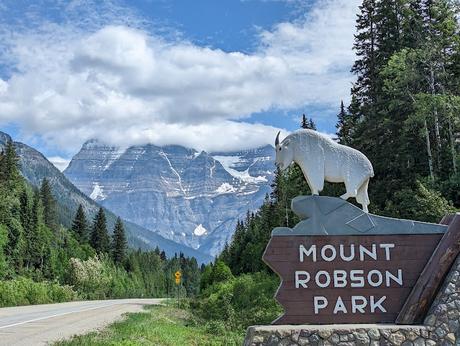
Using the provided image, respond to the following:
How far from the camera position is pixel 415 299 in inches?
340

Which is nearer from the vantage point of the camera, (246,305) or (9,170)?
(246,305)

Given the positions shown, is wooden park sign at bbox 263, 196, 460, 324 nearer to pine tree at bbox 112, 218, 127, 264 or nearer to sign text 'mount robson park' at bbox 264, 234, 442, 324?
sign text 'mount robson park' at bbox 264, 234, 442, 324

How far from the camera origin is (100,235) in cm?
8550

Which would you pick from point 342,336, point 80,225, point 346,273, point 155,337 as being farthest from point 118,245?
point 342,336

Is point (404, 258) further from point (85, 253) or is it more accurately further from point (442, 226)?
point (85, 253)

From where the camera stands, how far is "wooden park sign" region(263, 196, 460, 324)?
871cm

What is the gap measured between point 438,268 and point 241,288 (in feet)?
75.8

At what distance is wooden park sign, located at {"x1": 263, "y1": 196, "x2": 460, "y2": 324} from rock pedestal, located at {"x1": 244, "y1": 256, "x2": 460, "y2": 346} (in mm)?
215

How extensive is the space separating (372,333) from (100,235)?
80545mm

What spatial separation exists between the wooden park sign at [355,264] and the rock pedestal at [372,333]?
215 millimetres

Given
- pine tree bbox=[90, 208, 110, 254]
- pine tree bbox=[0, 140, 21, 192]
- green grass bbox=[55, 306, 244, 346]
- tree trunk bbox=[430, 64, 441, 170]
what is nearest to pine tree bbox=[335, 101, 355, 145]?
tree trunk bbox=[430, 64, 441, 170]

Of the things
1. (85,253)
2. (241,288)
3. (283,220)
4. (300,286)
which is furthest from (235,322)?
(85,253)

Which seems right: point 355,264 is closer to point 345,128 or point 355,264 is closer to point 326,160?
point 326,160

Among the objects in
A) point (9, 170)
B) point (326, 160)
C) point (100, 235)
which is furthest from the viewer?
point (100, 235)
